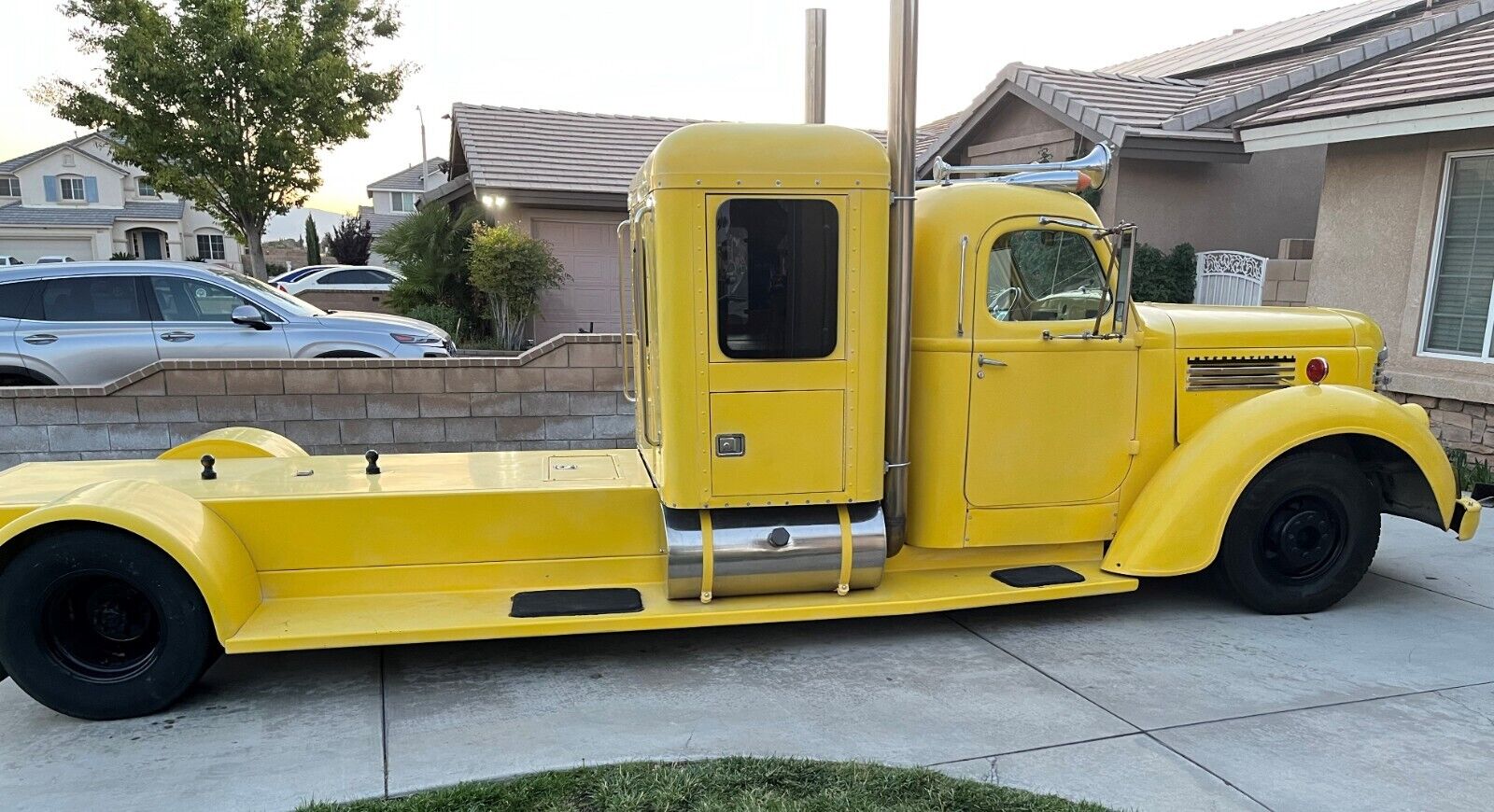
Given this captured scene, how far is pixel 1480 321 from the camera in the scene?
799 cm

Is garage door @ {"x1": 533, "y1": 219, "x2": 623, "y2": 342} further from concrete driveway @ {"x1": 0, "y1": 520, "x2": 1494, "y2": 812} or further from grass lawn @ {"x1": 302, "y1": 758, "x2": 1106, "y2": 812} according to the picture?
grass lawn @ {"x1": 302, "y1": 758, "x2": 1106, "y2": 812}

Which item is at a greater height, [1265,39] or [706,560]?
[1265,39]

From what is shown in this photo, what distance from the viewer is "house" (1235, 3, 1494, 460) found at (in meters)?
7.87

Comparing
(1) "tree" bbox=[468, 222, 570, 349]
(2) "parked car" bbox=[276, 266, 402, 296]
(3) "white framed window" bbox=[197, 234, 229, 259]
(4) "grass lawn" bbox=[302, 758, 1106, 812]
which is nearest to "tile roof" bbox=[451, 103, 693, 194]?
(1) "tree" bbox=[468, 222, 570, 349]

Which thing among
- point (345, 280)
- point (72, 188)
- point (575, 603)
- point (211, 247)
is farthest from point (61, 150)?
point (575, 603)

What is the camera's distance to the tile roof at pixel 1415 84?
771cm

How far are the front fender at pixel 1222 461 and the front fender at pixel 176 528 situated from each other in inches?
164

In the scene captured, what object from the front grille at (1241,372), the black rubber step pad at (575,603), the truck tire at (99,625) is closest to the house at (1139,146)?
the front grille at (1241,372)

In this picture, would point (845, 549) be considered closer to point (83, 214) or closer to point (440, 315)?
point (440, 315)

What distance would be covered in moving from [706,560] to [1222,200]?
11046 millimetres

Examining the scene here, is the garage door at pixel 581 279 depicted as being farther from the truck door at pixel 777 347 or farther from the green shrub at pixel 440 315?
the truck door at pixel 777 347

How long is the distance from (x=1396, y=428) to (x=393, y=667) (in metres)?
5.22

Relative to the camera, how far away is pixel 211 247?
4953cm

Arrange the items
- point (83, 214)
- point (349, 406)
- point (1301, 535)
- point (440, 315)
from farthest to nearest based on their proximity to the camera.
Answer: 1. point (83, 214)
2. point (440, 315)
3. point (349, 406)
4. point (1301, 535)
